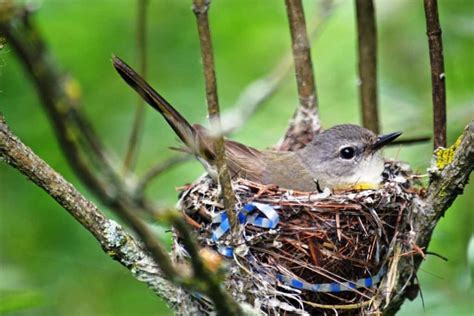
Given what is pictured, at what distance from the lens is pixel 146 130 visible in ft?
19.6

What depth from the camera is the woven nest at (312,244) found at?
401 cm

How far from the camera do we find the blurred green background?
532 centimetres

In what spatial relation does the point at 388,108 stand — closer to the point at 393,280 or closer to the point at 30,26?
the point at 393,280

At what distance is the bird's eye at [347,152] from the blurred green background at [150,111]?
1.34 ft

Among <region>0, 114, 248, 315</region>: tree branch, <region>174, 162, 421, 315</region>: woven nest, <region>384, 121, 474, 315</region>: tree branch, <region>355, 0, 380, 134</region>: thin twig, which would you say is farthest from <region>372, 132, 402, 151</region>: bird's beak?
<region>0, 114, 248, 315</region>: tree branch

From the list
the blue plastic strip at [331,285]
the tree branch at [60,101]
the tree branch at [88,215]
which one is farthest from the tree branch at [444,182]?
the tree branch at [60,101]

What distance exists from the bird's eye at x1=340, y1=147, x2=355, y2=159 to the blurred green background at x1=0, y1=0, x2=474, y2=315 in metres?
0.41

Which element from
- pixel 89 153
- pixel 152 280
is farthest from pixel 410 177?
pixel 89 153

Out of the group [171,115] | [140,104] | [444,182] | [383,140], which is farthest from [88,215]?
[383,140]

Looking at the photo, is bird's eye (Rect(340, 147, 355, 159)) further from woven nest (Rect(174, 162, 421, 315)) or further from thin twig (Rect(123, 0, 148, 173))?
thin twig (Rect(123, 0, 148, 173))

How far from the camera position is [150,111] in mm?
6059

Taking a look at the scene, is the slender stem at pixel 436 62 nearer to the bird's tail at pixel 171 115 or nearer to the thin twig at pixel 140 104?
the bird's tail at pixel 171 115

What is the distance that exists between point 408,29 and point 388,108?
1.05 metres

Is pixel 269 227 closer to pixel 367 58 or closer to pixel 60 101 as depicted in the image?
pixel 367 58
